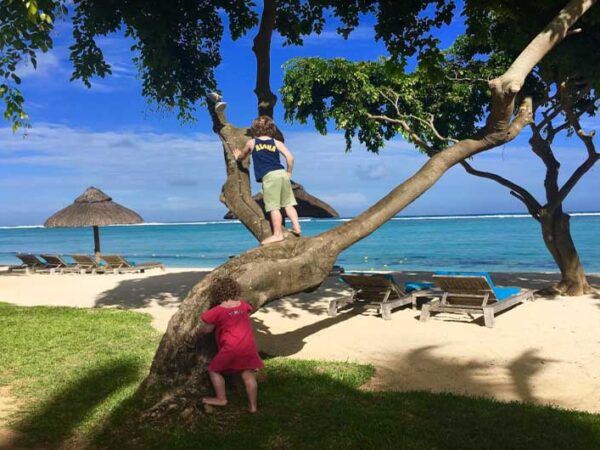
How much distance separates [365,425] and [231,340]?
4.58ft

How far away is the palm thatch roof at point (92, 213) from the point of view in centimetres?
2358

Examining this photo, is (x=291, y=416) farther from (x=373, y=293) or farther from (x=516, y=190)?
(x=516, y=190)

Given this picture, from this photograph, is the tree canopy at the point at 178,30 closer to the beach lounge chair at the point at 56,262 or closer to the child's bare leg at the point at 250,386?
the child's bare leg at the point at 250,386

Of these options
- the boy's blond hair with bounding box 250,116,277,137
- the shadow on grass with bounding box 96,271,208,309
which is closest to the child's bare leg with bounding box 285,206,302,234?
the boy's blond hair with bounding box 250,116,277,137

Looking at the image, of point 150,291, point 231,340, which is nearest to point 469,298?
point 231,340

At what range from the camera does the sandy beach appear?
6477mm

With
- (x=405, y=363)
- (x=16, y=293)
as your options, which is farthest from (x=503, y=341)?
(x=16, y=293)

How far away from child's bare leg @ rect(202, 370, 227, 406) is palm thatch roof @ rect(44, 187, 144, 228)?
64.4 ft

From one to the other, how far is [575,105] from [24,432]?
14244 millimetres

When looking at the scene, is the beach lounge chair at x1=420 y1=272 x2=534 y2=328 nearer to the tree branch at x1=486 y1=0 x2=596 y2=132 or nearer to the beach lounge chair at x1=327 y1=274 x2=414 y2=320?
the beach lounge chair at x1=327 y1=274 x2=414 y2=320

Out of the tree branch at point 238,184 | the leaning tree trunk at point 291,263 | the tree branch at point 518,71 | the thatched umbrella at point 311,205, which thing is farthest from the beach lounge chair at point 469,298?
the tree branch at point 238,184

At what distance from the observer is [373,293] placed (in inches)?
456

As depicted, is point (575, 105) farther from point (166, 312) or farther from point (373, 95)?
point (166, 312)

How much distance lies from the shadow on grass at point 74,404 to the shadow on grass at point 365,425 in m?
0.51
